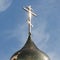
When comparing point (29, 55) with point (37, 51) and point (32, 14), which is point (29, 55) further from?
point (32, 14)

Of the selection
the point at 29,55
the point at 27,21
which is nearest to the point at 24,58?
the point at 29,55

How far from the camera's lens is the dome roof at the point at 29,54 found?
37.6m

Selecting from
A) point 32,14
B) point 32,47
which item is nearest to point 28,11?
point 32,14

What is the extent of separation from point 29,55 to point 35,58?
49cm

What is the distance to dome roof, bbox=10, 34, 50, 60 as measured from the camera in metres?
37.6

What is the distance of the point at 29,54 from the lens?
3762 cm

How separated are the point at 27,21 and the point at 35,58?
9.84 feet

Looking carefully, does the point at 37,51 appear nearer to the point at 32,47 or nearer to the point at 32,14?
the point at 32,47

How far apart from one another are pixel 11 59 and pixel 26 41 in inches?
75.6

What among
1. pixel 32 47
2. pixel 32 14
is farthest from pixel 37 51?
pixel 32 14

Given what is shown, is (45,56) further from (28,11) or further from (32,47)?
(28,11)

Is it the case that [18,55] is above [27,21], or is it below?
below

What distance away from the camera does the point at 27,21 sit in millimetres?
38875

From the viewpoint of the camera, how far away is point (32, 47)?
3862cm
